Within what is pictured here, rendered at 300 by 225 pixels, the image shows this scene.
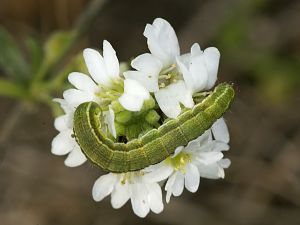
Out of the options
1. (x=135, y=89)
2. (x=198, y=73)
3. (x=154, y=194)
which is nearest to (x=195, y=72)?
(x=198, y=73)

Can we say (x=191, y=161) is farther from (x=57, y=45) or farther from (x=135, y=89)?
(x=57, y=45)

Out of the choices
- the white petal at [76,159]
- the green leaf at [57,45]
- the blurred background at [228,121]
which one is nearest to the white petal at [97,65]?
the white petal at [76,159]

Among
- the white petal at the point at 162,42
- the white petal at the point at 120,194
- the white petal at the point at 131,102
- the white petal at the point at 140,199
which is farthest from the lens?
the white petal at the point at 120,194

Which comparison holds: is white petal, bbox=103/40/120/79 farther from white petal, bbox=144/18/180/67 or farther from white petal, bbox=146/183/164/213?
white petal, bbox=146/183/164/213

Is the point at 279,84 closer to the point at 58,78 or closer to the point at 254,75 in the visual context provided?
the point at 254,75

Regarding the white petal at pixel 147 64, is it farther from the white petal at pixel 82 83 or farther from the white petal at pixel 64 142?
the white petal at pixel 64 142

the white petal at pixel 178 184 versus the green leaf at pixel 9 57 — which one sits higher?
the green leaf at pixel 9 57
